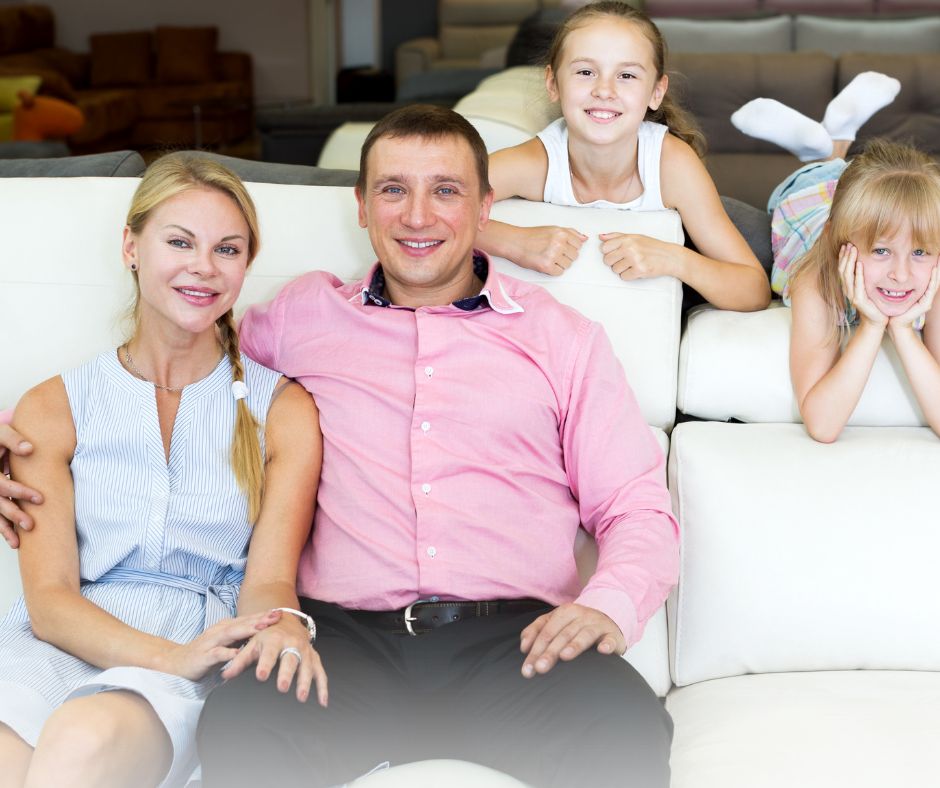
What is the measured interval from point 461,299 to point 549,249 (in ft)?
0.62

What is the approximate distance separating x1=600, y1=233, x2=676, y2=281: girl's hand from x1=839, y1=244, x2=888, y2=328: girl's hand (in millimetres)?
268

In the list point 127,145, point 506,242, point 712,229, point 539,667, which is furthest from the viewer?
point 127,145

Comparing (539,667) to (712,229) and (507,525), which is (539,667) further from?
(712,229)

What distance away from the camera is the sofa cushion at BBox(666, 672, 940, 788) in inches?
51.3

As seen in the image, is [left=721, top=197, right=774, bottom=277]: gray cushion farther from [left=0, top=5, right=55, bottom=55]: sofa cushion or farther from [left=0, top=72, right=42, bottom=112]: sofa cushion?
[left=0, top=5, right=55, bottom=55]: sofa cushion

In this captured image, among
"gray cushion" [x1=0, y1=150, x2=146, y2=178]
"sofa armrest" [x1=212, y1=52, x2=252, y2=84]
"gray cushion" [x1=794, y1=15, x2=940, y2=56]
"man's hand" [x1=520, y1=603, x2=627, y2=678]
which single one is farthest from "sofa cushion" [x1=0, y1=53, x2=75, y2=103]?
"man's hand" [x1=520, y1=603, x2=627, y2=678]

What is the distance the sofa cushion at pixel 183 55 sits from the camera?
340 inches

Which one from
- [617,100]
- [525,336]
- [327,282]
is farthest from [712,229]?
[327,282]

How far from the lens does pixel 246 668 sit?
1312 millimetres

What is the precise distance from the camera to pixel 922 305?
5.60 ft

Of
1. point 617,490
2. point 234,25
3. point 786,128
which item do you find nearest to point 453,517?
point 617,490

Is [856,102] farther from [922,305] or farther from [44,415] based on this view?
[44,415]

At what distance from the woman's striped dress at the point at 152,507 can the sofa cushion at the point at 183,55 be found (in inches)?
302

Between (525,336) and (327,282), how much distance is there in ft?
1.12
